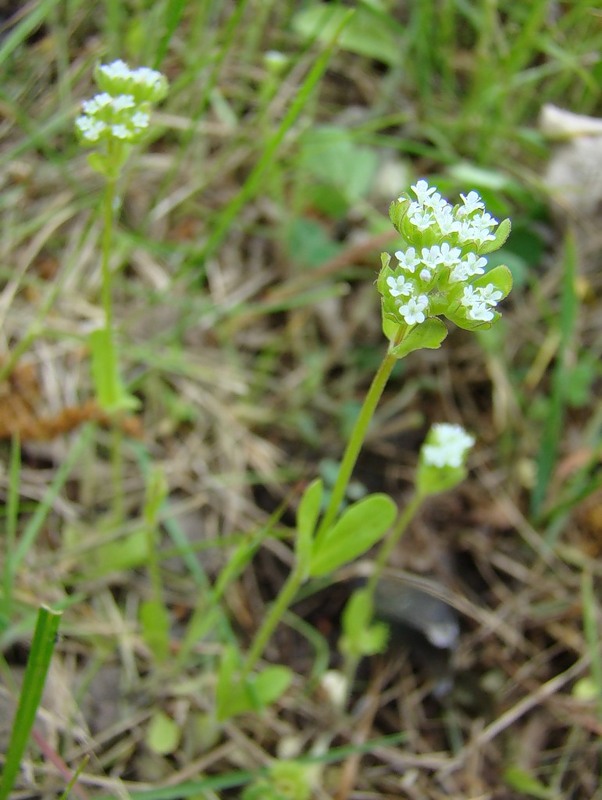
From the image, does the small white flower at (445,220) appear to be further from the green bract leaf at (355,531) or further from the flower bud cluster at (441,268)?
the green bract leaf at (355,531)

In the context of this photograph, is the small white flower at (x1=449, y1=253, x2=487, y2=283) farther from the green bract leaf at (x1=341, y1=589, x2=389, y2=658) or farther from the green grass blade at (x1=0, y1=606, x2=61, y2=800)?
the green bract leaf at (x1=341, y1=589, x2=389, y2=658)

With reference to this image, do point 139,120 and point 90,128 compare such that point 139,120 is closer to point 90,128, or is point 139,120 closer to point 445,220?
point 90,128

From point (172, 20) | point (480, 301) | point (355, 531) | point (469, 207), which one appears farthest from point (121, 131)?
point (355, 531)

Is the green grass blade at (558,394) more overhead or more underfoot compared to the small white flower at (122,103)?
more underfoot

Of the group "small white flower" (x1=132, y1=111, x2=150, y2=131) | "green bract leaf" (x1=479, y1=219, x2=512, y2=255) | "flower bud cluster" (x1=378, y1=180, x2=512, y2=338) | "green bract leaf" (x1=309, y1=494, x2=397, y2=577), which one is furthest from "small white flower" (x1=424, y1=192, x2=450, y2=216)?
"small white flower" (x1=132, y1=111, x2=150, y2=131)

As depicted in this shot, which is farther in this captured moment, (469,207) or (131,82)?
(131,82)

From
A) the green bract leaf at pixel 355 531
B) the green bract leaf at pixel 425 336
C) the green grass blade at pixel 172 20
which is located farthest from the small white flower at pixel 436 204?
the green grass blade at pixel 172 20

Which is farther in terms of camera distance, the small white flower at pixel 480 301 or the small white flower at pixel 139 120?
the small white flower at pixel 139 120
